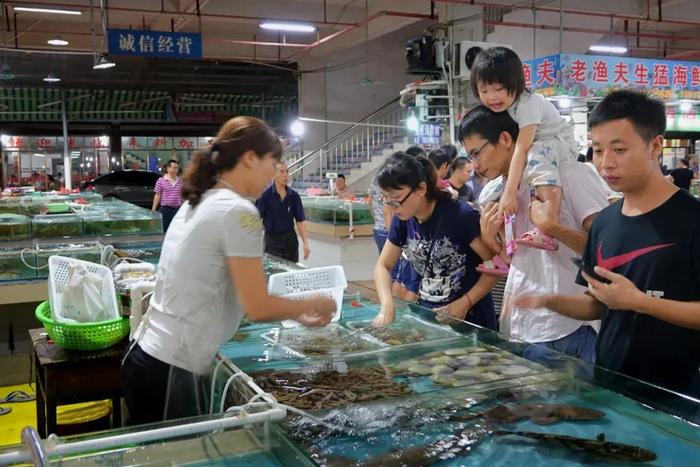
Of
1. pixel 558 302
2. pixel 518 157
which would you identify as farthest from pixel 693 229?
pixel 518 157

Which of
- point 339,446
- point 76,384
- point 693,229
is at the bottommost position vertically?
point 76,384

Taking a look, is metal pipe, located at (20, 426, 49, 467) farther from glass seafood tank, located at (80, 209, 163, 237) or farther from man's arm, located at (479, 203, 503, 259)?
glass seafood tank, located at (80, 209, 163, 237)

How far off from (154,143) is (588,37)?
1196 cm

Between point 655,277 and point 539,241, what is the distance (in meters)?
0.51

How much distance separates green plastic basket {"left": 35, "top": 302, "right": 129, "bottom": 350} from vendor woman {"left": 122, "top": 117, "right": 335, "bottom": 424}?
99 cm

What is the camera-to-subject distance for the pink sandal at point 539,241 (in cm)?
220

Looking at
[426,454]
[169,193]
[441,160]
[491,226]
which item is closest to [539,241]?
[491,226]

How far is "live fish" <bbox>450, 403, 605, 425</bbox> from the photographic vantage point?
1640mm

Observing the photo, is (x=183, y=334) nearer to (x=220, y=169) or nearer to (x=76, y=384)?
(x=220, y=169)

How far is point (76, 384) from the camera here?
2.93 m

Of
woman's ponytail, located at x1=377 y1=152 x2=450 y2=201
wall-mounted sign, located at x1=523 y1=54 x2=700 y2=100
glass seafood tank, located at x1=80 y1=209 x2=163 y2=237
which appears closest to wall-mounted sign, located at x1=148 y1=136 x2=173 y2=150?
wall-mounted sign, located at x1=523 y1=54 x2=700 y2=100

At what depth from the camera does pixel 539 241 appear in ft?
7.23

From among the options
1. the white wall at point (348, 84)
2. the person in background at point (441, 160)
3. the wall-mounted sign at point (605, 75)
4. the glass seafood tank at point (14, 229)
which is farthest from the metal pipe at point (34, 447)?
the white wall at point (348, 84)

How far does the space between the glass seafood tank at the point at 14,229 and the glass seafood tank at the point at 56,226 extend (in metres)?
0.06
